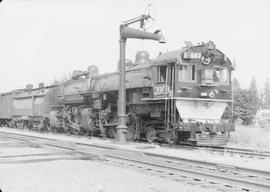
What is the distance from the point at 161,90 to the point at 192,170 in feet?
21.5

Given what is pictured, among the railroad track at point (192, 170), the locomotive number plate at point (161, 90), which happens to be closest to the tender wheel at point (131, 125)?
the locomotive number plate at point (161, 90)

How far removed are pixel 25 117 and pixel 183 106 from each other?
16.5 metres

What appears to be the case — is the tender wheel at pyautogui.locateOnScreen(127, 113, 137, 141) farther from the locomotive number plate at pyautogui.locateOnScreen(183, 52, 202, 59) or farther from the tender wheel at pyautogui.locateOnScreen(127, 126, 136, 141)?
the locomotive number plate at pyautogui.locateOnScreen(183, 52, 202, 59)

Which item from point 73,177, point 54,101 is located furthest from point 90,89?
point 73,177

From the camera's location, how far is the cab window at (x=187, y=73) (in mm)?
14531

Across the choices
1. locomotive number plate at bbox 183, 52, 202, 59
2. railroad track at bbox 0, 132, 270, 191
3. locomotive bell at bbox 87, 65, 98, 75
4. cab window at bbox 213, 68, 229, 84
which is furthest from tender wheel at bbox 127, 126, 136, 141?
locomotive bell at bbox 87, 65, 98, 75

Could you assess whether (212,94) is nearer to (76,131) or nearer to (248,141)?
(248,141)

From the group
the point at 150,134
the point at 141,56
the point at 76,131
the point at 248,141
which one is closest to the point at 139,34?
the point at 141,56

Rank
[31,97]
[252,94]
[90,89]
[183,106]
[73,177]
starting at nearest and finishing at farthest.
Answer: [73,177], [183,106], [90,89], [31,97], [252,94]

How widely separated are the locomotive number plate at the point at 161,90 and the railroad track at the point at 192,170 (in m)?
3.52

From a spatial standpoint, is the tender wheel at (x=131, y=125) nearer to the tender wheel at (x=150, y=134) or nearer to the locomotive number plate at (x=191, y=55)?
the tender wheel at (x=150, y=134)

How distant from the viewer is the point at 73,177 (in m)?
8.05

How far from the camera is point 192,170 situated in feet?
27.6

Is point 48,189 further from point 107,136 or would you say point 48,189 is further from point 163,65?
point 107,136
